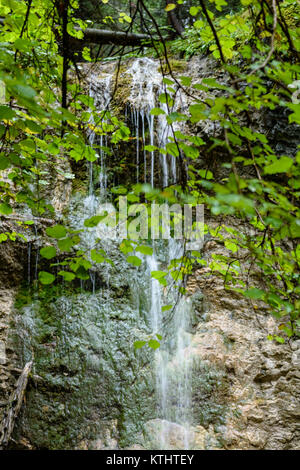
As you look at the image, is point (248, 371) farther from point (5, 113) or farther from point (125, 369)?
point (5, 113)

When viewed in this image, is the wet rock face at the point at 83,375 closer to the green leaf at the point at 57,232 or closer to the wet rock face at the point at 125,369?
the wet rock face at the point at 125,369

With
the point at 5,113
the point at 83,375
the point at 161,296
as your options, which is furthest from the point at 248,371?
the point at 5,113

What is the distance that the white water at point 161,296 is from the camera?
13.1 feet

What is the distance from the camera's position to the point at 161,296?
4.93m

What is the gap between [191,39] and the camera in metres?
6.45

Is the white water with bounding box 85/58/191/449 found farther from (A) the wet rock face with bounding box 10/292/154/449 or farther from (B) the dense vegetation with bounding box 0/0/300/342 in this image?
(B) the dense vegetation with bounding box 0/0/300/342

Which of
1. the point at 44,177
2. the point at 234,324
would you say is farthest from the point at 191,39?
the point at 234,324

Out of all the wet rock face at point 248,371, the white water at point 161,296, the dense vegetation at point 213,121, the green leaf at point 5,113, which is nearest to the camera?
the dense vegetation at point 213,121

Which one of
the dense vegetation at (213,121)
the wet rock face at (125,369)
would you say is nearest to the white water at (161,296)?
the wet rock face at (125,369)

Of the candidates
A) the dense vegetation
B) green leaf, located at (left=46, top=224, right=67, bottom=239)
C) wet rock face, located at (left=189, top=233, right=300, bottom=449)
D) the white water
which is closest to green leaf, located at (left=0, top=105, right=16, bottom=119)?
the dense vegetation

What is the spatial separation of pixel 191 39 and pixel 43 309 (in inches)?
224

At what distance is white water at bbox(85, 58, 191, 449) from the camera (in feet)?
13.1

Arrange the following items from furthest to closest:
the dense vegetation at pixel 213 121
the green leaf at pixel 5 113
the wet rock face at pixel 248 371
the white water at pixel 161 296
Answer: the white water at pixel 161 296 < the wet rock face at pixel 248 371 < the green leaf at pixel 5 113 < the dense vegetation at pixel 213 121
